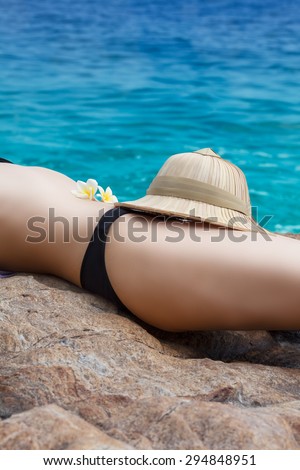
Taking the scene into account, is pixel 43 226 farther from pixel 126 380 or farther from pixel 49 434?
pixel 49 434

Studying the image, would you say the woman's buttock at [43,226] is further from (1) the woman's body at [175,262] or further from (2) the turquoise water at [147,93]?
(2) the turquoise water at [147,93]

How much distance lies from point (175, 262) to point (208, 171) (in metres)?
0.32

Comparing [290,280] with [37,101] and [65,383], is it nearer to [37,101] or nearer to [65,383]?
[65,383]

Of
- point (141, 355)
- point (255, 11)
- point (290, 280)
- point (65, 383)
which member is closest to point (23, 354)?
point (65, 383)

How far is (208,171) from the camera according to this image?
197cm

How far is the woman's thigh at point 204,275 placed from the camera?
177 centimetres

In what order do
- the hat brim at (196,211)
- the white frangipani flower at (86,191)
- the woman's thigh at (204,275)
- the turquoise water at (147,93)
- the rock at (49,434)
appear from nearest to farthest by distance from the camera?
1. the rock at (49,434)
2. the woman's thigh at (204,275)
3. the hat brim at (196,211)
4. the white frangipani flower at (86,191)
5. the turquoise water at (147,93)

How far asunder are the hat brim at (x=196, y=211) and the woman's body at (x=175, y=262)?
0.03m

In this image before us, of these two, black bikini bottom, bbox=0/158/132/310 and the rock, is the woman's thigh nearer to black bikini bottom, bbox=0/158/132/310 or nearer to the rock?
black bikini bottom, bbox=0/158/132/310

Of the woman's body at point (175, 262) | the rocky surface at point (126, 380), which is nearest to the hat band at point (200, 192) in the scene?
the woman's body at point (175, 262)

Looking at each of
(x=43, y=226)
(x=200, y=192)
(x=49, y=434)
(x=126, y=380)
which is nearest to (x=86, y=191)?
(x=43, y=226)

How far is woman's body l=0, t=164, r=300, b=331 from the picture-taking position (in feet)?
5.82

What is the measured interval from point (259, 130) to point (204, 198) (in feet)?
16.9

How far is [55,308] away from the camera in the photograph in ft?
6.06
